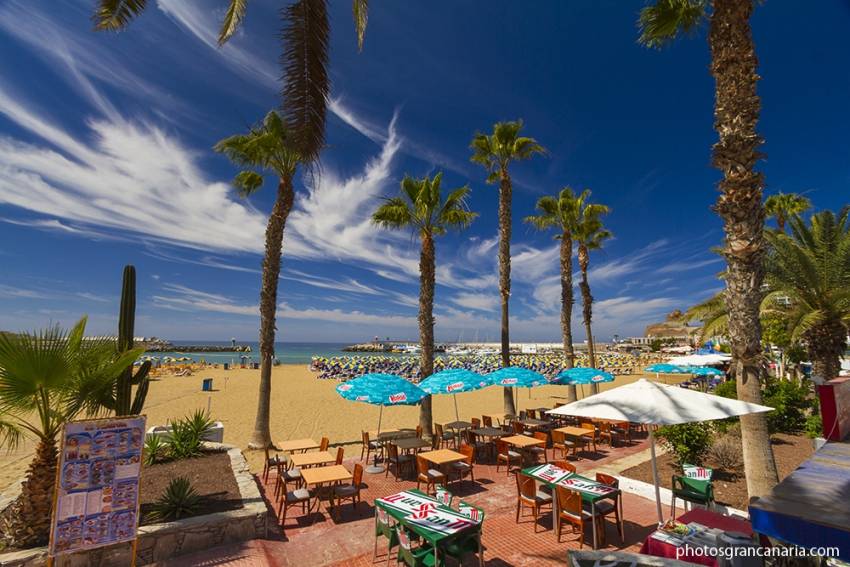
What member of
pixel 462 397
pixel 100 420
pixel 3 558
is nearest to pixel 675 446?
pixel 100 420

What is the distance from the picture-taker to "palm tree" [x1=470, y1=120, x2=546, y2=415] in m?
16.6

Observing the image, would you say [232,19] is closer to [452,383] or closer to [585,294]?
[452,383]

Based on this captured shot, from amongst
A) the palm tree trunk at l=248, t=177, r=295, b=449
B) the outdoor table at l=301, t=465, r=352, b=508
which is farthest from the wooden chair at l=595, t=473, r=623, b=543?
the palm tree trunk at l=248, t=177, r=295, b=449

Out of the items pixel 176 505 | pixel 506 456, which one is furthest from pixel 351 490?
pixel 506 456

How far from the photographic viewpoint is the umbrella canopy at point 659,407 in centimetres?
513

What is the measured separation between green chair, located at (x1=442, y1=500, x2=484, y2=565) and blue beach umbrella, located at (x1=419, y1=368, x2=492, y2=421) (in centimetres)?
507

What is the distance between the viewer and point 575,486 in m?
6.05

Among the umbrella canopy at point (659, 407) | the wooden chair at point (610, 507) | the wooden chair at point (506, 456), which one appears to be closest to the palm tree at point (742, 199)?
the umbrella canopy at point (659, 407)

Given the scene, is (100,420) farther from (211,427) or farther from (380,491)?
(211,427)

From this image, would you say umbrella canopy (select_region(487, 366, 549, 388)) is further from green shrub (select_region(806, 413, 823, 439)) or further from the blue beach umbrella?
green shrub (select_region(806, 413, 823, 439))

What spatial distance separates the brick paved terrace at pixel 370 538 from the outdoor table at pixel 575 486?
0.45 metres

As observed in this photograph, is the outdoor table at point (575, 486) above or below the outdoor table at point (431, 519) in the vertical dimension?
below

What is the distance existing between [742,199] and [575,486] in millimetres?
5447

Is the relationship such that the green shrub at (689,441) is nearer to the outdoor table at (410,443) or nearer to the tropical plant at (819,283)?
the outdoor table at (410,443)
